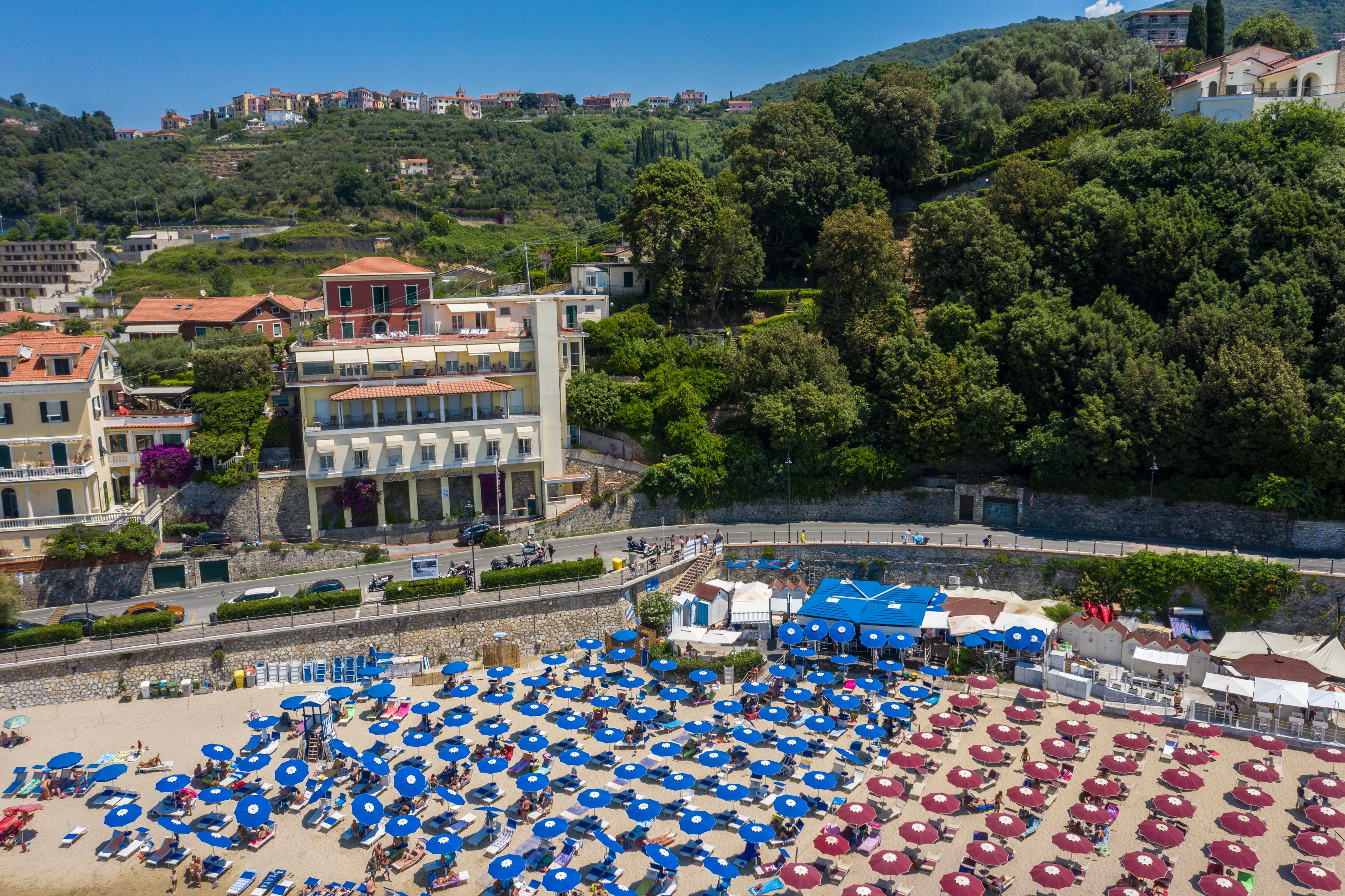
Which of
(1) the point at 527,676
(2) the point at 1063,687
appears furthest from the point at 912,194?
(1) the point at 527,676

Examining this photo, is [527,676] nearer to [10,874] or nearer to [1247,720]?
[10,874]

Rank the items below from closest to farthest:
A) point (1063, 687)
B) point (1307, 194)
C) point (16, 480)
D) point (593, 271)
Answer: point (1063, 687), point (16, 480), point (1307, 194), point (593, 271)

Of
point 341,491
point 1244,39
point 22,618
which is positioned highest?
point 1244,39

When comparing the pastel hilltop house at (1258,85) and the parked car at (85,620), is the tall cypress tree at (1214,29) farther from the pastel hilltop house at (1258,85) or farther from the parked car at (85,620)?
the parked car at (85,620)

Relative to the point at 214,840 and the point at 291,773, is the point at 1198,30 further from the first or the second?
the point at 214,840

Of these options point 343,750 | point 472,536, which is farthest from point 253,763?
point 472,536

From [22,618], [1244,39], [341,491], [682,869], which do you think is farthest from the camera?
[1244,39]
